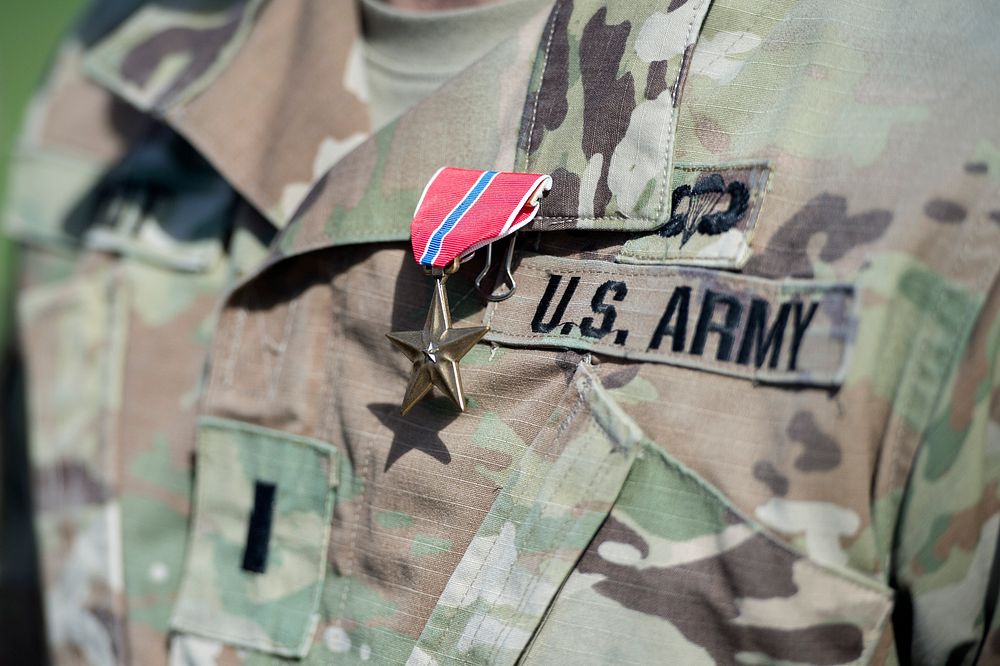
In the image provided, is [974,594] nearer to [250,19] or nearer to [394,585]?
[394,585]

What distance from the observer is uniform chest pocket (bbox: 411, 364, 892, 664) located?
2.10ft

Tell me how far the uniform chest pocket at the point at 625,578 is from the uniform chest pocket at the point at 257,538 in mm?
170

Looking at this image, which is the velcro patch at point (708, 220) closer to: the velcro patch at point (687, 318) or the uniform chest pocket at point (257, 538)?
the velcro patch at point (687, 318)

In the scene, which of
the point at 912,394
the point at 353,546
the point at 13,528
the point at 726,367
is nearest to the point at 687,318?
the point at 726,367

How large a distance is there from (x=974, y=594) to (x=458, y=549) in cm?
38

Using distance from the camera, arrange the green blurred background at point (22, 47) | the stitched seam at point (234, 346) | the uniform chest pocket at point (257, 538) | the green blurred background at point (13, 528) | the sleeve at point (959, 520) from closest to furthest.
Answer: the sleeve at point (959, 520) → the uniform chest pocket at point (257, 538) → the stitched seam at point (234, 346) → the green blurred background at point (13, 528) → the green blurred background at point (22, 47)

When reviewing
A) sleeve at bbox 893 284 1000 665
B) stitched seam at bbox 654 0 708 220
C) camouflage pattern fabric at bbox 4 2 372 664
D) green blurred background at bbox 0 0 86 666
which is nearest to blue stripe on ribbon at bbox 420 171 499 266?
stitched seam at bbox 654 0 708 220

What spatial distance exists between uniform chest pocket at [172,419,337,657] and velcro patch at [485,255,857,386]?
250 millimetres

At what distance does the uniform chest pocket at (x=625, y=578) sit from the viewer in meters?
0.64

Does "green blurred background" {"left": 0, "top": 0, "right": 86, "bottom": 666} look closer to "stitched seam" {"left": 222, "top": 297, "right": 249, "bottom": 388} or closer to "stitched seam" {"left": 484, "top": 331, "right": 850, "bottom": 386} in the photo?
"stitched seam" {"left": 222, "top": 297, "right": 249, "bottom": 388}

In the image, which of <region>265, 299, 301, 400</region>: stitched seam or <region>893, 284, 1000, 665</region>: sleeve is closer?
<region>893, 284, 1000, 665</region>: sleeve

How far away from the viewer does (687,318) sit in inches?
26.2

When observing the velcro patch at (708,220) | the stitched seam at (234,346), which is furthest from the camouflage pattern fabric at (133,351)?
the velcro patch at (708,220)

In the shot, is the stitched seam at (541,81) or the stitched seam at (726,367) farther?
the stitched seam at (541,81)
